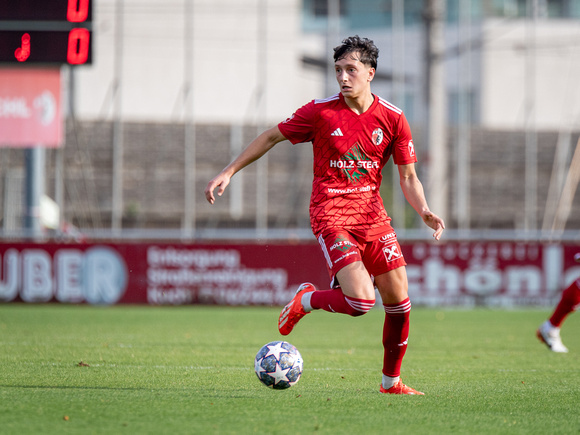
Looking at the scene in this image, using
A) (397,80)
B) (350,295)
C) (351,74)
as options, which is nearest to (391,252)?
(350,295)

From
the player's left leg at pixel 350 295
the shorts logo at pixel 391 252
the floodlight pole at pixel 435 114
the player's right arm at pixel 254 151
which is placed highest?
the floodlight pole at pixel 435 114

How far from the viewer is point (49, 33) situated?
1390 centimetres

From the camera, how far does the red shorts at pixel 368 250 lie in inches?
224

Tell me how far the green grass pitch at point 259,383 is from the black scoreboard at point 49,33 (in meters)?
4.31

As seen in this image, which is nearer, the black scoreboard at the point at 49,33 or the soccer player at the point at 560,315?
the soccer player at the point at 560,315

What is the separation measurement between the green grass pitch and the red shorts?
2.81ft

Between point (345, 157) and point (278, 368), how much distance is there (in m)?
1.47

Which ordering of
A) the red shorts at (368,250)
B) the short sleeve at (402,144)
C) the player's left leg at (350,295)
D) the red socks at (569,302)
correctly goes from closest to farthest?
1. the player's left leg at (350,295)
2. the red shorts at (368,250)
3. the short sleeve at (402,144)
4. the red socks at (569,302)

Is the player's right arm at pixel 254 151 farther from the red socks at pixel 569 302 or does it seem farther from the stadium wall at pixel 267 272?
the stadium wall at pixel 267 272

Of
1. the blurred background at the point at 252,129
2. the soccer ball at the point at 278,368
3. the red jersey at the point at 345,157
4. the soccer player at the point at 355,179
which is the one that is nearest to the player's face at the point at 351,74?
the soccer player at the point at 355,179

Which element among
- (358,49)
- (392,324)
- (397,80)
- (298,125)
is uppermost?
(397,80)

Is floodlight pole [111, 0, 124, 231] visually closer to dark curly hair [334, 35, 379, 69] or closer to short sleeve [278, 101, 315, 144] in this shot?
short sleeve [278, 101, 315, 144]

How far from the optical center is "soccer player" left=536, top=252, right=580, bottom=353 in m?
9.10

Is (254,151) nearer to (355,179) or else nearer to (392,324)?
(355,179)
